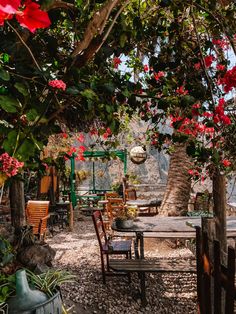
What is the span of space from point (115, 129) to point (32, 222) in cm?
449

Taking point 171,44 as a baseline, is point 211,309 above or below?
below

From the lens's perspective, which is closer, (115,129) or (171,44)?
(115,129)

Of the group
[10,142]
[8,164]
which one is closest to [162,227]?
[8,164]

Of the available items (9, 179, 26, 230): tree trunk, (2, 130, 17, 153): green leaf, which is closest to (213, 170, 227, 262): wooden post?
(2, 130, 17, 153): green leaf

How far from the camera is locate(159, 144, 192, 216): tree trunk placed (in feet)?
20.6

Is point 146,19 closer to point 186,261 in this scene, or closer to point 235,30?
point 235,30

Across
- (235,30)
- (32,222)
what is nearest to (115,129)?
(235,30)

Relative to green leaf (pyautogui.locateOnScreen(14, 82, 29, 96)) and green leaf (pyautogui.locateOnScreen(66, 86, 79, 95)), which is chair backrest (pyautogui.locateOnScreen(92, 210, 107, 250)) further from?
green leaf (pyautogui.locateOnScreen(14, 82, 29, 96))

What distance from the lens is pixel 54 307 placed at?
2.03 meters

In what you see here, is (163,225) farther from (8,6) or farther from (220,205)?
(8,6)

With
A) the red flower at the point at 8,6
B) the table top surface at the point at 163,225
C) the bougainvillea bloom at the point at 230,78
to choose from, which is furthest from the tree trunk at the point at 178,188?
the red flower at the point at 8,6

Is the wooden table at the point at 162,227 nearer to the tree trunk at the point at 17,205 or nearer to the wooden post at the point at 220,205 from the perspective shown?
the wooden post at the point at 220,205

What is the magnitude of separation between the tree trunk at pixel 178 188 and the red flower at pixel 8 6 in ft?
18.9

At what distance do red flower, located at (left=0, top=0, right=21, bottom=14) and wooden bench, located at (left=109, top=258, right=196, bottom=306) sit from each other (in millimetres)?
3311
